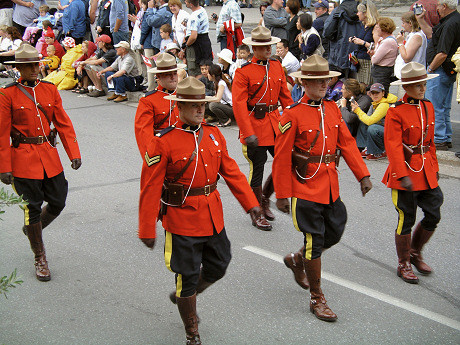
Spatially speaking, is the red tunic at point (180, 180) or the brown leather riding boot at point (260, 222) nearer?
the red tunic at point (180, 180)

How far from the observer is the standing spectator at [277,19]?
13930 millimetres

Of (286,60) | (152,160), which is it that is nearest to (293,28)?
(286,60)

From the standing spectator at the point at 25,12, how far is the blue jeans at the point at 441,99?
1487 centimetres

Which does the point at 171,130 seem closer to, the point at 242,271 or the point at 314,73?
the point at 314,73

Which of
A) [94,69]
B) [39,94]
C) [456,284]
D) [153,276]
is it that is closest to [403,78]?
[456,284]

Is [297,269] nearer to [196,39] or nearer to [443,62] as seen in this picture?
[443,62]

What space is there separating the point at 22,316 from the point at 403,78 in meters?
3.84

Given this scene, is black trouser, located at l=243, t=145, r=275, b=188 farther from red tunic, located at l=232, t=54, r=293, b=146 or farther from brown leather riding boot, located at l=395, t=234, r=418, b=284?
brown leather riding boot, located at l=395, t=234, r=418, b=284

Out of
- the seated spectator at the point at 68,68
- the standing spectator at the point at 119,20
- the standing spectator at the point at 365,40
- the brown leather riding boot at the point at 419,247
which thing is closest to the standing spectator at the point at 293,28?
the standing spectator at the point at 365,40

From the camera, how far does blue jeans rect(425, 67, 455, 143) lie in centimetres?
997

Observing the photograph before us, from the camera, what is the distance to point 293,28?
13.7m

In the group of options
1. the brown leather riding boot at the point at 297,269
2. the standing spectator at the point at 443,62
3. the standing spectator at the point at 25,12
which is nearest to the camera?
the brown leather riding boot at the point at 297,269

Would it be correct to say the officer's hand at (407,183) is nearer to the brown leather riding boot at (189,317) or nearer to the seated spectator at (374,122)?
the brown leather riding boot at (189,317)

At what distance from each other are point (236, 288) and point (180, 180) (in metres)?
1.50
